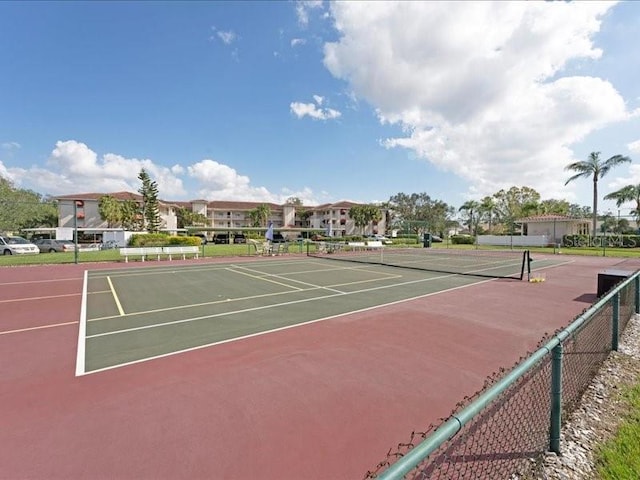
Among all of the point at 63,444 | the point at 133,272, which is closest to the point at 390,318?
the point at 63,444

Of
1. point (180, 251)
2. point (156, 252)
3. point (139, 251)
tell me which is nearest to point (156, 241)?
point (180, 251)

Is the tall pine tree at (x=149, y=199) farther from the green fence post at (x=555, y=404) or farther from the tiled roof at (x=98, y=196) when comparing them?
the green fence post at (x=555, y=404)

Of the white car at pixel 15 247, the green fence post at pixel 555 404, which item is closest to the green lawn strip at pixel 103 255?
the white car at pixel 15 247

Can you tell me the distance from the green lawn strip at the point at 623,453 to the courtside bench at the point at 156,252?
26374 mm

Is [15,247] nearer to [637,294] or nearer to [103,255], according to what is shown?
[103,255]

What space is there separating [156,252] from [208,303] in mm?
16960

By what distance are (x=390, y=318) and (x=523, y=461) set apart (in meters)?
5.22

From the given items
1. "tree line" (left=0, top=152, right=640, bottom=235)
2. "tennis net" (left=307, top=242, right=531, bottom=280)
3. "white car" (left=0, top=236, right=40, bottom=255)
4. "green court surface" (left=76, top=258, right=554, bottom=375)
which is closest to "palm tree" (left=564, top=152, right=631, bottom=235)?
"tree line" (left=0, top=152, right=640, bottom=235)

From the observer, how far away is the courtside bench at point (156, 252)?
78.3ft

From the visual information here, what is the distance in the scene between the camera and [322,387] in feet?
15.3

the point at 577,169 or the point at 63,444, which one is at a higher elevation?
the point at 577,169

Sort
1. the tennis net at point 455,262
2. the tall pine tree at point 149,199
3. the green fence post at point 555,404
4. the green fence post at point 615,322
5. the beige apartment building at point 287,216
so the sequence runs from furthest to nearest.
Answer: the beige apartment building at point 287,216, the tall pine tree at point 149,199, the tennis net at point 455,262, the green fence post at point 615,322, the green fence post at point 555,404

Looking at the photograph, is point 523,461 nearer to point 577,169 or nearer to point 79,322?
point 79,322

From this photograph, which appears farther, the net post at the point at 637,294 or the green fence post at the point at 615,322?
the net post at the point at 637,294
